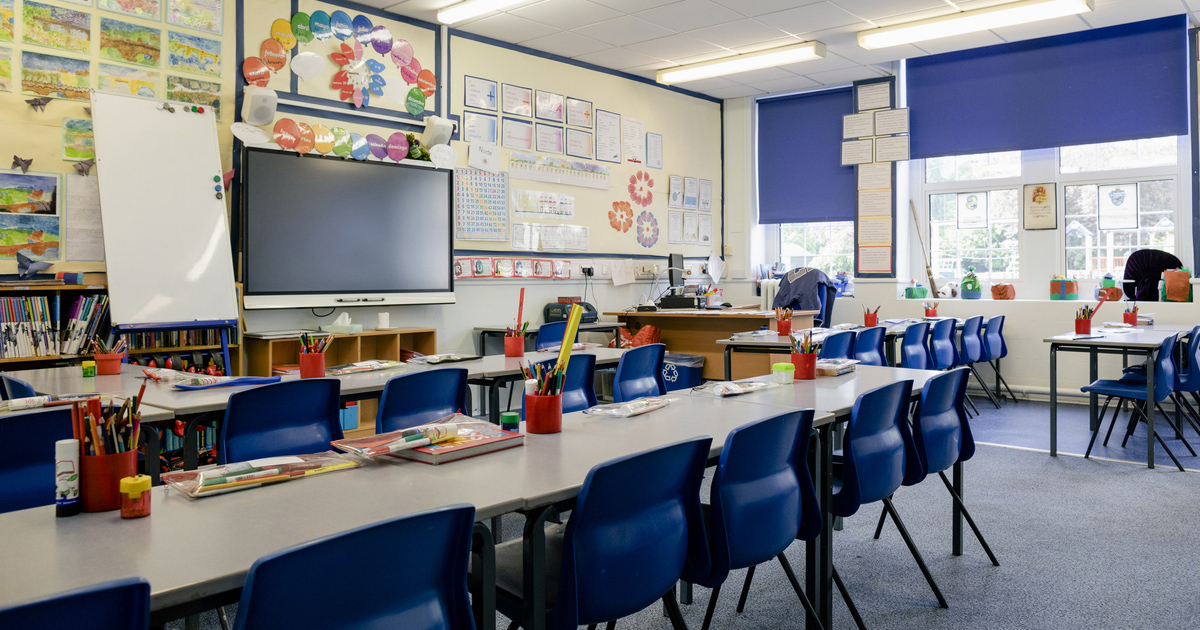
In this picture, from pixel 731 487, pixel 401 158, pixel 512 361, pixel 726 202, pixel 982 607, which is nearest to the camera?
pixel 731 487

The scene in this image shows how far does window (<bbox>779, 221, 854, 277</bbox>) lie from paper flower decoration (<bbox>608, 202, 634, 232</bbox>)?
213 cm

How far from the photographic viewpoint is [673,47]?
6.94 m

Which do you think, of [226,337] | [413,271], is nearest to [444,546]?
[226,337]

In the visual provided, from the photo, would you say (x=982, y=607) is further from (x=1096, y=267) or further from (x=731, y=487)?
(x=1096, y=267)

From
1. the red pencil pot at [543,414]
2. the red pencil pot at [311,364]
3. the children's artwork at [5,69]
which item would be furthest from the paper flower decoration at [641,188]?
the red pencil pot at [543,414]

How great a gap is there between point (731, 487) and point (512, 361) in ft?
6.79

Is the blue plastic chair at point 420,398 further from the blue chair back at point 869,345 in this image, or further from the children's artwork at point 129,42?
the children's artwork at point 129,42

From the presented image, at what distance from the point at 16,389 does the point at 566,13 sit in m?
4.50

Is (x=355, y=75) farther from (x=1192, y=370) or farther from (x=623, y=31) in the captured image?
(x=1192, y=370)

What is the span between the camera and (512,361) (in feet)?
12.7

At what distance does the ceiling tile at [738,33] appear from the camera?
6.37 meters

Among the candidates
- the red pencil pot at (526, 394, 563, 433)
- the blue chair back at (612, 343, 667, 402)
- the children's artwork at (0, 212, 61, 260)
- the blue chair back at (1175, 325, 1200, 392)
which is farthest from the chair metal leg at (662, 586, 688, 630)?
the blue chair back at (1175, 325, 1200, 392)

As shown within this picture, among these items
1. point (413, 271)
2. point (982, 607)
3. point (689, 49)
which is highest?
point (689, 49)

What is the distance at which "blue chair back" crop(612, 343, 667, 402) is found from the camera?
11.9ft
